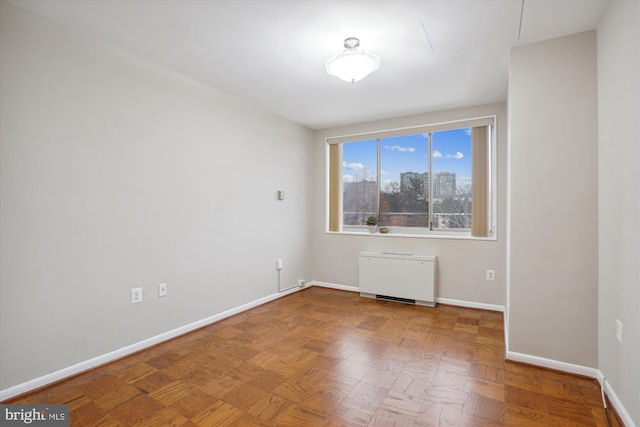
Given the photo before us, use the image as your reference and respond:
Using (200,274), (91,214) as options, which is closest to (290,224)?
(200,274)

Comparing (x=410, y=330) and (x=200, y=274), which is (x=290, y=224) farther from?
(x=410, y=330)

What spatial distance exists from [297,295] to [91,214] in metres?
2.69

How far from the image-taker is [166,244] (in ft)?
9.25

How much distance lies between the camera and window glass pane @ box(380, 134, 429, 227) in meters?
4.33

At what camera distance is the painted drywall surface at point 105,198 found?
196cm

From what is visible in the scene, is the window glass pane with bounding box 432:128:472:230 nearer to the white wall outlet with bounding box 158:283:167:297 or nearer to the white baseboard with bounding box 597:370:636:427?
the white baseboard with bounding box 597:370:636:427

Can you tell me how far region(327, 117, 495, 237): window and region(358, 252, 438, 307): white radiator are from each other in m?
0.56

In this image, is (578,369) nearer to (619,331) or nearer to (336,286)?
(619,331)

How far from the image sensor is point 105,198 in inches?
93.6

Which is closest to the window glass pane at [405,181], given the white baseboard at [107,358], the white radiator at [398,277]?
the white radiator at [398,277]

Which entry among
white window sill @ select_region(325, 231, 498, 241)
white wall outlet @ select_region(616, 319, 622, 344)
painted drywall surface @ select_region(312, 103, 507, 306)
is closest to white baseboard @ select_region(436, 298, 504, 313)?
painted drywall surface @ select_region(312, 103, 507, 306)

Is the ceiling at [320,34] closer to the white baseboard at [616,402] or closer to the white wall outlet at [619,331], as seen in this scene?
the white wall outlet at [619,331]

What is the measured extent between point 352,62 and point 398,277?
2662 millimetres

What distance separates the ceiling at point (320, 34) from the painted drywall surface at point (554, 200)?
25cm
